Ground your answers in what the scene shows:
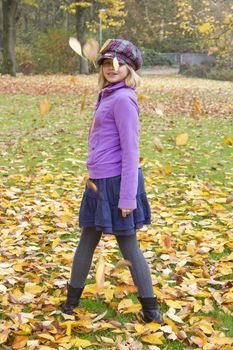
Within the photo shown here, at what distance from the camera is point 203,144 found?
388 inches

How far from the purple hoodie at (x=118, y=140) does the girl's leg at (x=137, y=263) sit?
0.26 meters

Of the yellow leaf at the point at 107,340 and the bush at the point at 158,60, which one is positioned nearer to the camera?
the yellow leaf at the point at 107,340

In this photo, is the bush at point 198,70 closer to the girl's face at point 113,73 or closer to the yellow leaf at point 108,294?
the yellow leaf at point 108,294

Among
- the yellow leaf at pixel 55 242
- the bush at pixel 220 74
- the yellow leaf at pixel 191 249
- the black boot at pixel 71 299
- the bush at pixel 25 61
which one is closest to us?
the black boot at pixel 71 299

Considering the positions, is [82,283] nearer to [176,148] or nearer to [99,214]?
[99,214]

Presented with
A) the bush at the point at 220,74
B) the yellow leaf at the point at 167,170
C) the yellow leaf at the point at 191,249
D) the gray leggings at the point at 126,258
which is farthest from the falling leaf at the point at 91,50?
the bush at the point at 220,74

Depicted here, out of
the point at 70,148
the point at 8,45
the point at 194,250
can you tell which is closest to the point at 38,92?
the point at 8,45

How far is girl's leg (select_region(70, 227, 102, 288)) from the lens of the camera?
3.02 m

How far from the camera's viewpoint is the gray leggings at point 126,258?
→ 2934 mm

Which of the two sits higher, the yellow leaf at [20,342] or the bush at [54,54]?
the bush at [54,54]

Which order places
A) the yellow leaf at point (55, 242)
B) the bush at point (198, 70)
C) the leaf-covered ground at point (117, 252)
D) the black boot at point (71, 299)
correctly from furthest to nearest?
the bush at point (198, 70)
the yellow leaf at point (55, 242)
the black boot at point (71, 299)
the leaf-covered ground at point (117, 252)

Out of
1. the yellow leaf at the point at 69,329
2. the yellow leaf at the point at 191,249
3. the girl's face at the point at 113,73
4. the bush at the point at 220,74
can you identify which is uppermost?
the girl's face at the point at 113,73

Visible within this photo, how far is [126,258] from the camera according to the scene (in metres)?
2.95

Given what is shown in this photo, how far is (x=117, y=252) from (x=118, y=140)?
1.73 metres
